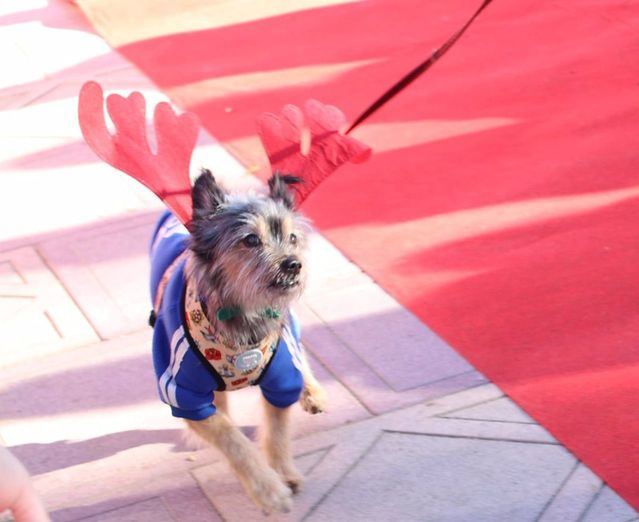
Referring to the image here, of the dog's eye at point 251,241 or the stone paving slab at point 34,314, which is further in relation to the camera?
the stone paving slab at point 34,314

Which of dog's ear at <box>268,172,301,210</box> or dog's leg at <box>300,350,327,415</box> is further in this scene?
dog's leg at <box>300,350,327,415</box>

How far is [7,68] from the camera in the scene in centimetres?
882

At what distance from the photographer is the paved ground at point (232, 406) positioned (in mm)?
4074

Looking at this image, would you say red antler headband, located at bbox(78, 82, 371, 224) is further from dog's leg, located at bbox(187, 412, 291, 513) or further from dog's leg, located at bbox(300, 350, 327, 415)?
dog's leg, located at bbox(300, 350, 327, 415)

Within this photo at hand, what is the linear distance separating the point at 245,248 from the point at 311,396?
104 centimetres

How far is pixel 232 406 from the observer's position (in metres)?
4.73

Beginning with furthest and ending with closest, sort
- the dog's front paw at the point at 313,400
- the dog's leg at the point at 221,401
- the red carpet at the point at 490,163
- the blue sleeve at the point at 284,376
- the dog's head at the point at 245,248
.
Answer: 1. the red carpet at the point at 490,163
2. the dog's front paw at the point at 313,400
3. the dog's leg at the point at 221,401
4. the blue sleeve at the point at 284,376
5. the dog's head at the point at 245,248

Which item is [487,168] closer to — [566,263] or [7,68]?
[566,263]


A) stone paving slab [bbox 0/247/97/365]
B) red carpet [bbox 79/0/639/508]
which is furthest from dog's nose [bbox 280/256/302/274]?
stone paving slab [bbox 0/247/97/365]

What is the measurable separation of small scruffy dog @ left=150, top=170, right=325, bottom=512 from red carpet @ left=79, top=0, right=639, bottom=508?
45.3 inches

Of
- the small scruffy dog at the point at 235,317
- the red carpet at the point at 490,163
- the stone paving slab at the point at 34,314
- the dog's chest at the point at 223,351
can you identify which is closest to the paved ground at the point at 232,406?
the stone paving slab at the point at 34,314

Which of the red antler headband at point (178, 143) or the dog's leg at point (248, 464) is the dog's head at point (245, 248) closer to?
the red antler headband at point (178, 143)

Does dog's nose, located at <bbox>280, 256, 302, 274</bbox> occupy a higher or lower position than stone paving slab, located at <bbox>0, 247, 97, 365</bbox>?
higher

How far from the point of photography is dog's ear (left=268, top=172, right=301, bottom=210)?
154 inches
